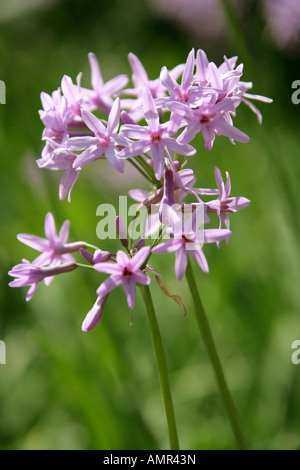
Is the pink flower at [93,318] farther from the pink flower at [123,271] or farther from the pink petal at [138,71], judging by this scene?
the pink petal at [138,71]

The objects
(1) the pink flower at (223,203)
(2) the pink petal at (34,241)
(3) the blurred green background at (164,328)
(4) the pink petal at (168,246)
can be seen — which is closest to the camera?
(4) the pink petal at (168,246)

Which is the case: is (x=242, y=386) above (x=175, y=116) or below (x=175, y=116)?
below

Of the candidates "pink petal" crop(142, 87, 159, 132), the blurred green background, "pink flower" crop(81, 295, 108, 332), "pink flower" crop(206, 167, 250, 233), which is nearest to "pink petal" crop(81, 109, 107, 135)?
"pink petal" crop(142, 87, 159, 132)

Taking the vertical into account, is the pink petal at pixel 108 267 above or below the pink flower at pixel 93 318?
above

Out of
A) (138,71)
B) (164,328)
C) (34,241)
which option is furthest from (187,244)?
(164,328)

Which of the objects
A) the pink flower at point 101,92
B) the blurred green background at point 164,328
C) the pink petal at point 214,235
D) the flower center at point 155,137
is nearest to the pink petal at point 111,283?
the pink petal at point 214,235

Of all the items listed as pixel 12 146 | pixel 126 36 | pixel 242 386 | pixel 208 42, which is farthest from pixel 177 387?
pixel 126 36

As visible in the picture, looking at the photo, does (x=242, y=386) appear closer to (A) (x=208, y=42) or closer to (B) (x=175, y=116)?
(B) (x=175, y=116)
